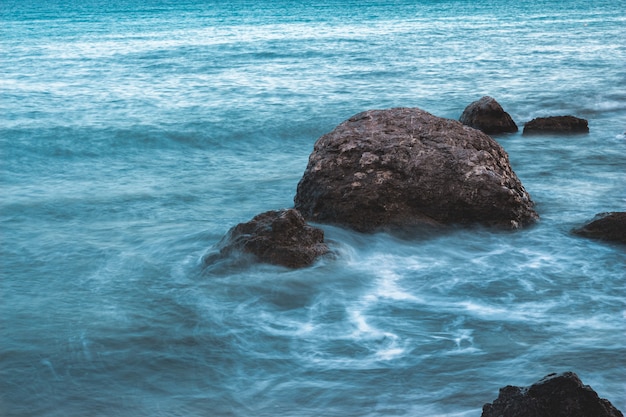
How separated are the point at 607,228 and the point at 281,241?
3.40 metres

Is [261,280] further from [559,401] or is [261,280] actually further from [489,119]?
[489,119]

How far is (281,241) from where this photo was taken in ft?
26.7

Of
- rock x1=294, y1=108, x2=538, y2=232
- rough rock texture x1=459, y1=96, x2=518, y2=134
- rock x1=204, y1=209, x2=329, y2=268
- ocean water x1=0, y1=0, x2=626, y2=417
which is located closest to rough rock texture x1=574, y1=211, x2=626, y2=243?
ocean water x1=0, y1=0, x2=626, y2=417

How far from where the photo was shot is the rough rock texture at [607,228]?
8.69 m

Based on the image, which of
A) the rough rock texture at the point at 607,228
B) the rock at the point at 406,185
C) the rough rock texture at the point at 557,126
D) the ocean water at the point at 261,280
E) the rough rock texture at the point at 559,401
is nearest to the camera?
the rough rock texture at the point at 559,401

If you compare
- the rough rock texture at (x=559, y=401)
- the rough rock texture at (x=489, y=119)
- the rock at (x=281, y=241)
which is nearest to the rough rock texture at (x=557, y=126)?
the rough rock texture at (x=489, y=119)

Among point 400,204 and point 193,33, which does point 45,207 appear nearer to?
point 400,204

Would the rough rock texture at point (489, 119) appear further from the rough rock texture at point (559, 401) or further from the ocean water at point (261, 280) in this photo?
the rough rock texture at point (559, 401)

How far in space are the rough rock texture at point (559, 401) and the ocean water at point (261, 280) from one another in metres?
0.79

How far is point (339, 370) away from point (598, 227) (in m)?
3.97

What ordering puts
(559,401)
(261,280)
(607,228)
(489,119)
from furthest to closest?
(489,119), (607,228), (261,280), (559,401)

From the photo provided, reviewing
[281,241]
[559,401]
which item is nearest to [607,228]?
[281,241]

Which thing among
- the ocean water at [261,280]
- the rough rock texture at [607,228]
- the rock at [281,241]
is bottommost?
the ocean water at [261,280]

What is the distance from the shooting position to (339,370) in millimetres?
6262
